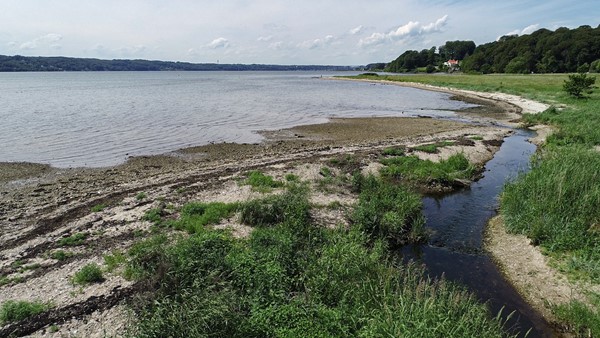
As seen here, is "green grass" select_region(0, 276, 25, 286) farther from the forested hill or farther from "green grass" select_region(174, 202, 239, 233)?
the forested hill

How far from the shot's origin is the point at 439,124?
44562 mm

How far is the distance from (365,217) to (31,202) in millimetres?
16771

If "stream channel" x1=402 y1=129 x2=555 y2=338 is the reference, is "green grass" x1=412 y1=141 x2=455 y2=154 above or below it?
above

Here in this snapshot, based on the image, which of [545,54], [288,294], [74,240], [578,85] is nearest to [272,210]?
[288,294]

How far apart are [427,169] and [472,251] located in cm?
912

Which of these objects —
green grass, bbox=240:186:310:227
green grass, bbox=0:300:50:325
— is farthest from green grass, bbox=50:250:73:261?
green grass, bbox=240:186:310:227

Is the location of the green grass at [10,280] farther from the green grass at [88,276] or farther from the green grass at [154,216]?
the green grass at [154,216]

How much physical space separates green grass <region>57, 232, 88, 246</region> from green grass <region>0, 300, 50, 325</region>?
160 inches

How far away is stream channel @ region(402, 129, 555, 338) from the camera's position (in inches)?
438

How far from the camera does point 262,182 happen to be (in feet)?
66.5

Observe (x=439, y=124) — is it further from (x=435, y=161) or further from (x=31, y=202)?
(x=31, y=202)

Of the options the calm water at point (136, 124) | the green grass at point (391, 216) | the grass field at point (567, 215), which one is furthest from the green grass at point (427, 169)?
the calm water at point (136, 124)

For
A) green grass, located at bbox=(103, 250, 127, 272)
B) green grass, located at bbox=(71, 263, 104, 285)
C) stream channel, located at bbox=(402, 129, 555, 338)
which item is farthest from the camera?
green grass, located at bbox=(103, 250, 127, 272)

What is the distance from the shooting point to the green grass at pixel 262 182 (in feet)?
63.9
